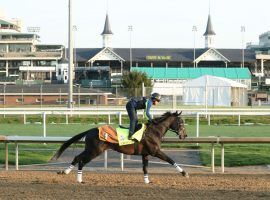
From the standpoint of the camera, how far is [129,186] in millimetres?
10555

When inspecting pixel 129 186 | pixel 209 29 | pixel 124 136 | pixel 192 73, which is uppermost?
pixel 209 29

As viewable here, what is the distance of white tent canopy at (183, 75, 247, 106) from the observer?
36.4m

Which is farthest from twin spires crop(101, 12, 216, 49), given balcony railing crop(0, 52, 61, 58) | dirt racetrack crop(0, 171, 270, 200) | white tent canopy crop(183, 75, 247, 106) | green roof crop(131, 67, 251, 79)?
dirt racetrack crop(0, 171, 270, 200)

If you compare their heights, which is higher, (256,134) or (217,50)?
(217,50)

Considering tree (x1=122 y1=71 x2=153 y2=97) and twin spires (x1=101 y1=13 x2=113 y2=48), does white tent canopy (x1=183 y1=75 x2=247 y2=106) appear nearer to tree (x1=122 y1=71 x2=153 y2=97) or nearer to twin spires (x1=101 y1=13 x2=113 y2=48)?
tree (x1=122 y1=71 x2=153 y2=97)

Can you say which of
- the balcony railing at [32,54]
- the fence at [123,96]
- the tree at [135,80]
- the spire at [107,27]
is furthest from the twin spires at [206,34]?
the fence at [123,96]

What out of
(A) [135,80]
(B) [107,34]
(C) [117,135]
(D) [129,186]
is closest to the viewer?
(D) [129,186]

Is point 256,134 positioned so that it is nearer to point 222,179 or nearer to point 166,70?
point 222,179

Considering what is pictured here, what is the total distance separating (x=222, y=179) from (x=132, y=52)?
7671 cm

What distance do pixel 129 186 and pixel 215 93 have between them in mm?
32704

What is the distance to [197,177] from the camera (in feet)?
40.1

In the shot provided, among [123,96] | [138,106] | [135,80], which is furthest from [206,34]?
[138,106]

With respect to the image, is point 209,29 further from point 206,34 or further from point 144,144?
point 144,144

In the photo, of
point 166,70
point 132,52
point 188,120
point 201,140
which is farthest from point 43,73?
point 201,140
